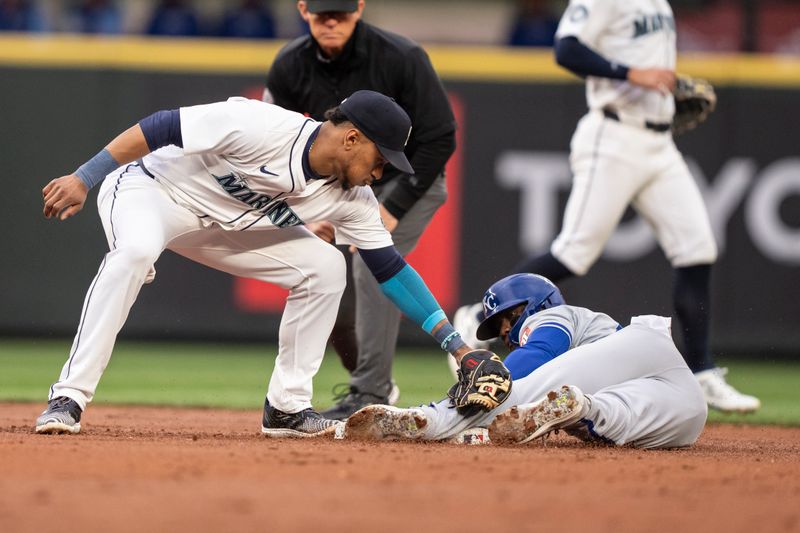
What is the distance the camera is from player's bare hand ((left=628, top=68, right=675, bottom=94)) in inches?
279

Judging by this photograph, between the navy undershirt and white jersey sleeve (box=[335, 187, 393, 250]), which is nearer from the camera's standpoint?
the navy undershirt

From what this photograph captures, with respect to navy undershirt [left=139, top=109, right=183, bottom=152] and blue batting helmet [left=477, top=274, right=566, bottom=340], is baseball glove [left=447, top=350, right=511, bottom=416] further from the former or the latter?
navy undershirt [left=139, top=109, right=183, bottom=152]

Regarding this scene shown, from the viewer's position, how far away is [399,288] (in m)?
5.08

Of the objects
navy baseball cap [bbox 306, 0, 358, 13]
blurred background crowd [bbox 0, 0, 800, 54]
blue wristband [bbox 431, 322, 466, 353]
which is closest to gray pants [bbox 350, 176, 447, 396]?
navy baseball cap [bbox 306, 0, 358, 13]

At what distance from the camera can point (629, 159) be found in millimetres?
7254

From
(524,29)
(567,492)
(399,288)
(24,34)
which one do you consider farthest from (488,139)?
(567,492)

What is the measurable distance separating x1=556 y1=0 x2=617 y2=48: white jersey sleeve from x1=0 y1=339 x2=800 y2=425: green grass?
226 cm

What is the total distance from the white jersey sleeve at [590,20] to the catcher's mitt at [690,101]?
24.2 inches

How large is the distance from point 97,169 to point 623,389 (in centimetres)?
215

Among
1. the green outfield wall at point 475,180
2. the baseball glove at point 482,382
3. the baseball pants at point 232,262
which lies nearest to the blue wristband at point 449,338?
the baseball glove at point 482,382

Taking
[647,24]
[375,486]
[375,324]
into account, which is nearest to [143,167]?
[375,324]

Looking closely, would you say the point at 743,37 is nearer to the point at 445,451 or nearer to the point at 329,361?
the point at 329,361

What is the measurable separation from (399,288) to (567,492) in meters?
1.55

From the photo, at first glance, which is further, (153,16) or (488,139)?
(153,16)
